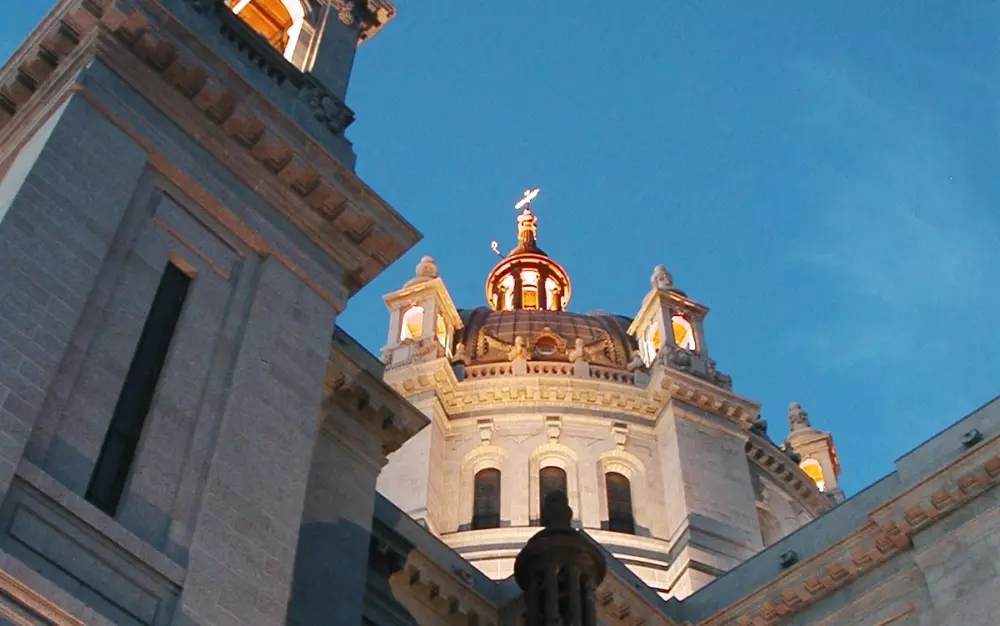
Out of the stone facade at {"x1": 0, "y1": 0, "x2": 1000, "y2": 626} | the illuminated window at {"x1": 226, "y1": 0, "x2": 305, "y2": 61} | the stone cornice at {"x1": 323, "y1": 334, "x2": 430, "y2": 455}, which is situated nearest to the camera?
the stone facade at {"x1": 0, "y1": 0, "x2": 1000, "y2": 626}

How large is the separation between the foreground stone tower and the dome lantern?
11692 mm

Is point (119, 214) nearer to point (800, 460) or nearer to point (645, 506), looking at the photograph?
point (645, 506)

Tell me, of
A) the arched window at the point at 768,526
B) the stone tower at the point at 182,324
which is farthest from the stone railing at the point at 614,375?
the stone tower at the point at 182,324

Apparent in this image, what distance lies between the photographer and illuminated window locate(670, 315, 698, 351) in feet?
145

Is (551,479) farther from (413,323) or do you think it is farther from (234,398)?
(234,398)

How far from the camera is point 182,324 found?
47.2 feet

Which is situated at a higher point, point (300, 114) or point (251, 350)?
point (300, 114)

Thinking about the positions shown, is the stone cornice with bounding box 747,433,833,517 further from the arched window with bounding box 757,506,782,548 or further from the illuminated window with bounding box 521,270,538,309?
the illuminated window with bounding box 521,270,538,309

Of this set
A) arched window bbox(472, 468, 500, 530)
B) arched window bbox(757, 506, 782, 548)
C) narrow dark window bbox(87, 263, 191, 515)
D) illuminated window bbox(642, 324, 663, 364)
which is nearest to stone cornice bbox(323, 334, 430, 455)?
narrow dark window bbox(87, 263, 191, 515)

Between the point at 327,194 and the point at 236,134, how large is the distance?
1.37 meters

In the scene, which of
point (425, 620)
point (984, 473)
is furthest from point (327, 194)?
point (984, 473)

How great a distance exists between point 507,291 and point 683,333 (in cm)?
1490

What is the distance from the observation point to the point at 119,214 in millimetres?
14094

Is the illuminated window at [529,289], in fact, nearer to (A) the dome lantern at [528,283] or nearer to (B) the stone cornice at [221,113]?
(A) the dome lantern at [528,283]
